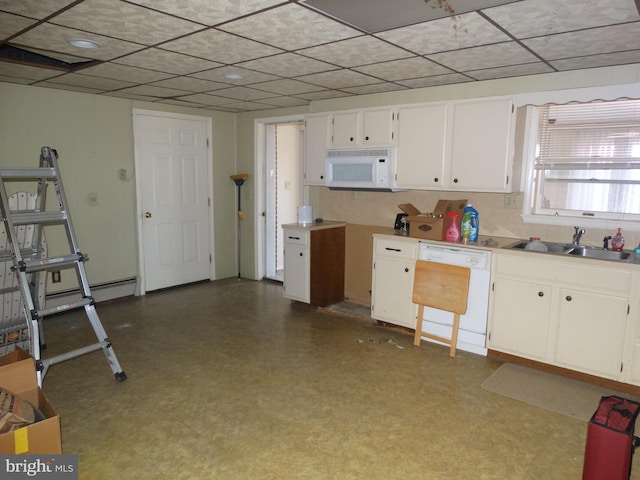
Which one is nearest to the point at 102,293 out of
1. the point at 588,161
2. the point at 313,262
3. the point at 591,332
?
the point at 313,262

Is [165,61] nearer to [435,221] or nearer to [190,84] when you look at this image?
[190,84]

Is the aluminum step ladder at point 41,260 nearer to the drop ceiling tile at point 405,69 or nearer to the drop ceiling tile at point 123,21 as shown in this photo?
the drop ceiling tile at point 123,21

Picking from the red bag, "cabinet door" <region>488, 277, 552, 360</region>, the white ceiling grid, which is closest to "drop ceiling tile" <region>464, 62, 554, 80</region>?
the white ceiling grid

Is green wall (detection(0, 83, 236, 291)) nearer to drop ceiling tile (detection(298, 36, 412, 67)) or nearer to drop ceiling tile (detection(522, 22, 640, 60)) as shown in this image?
drop ceiling tile (detection(298, 36, 412, 67))

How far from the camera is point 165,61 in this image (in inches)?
131

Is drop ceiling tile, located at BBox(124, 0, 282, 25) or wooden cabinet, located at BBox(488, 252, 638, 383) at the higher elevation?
drop ceiling tile, located at BBox(124, 0, 282, 25)

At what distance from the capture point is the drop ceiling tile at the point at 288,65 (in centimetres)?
318

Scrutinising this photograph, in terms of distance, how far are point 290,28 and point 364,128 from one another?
2.05 meters

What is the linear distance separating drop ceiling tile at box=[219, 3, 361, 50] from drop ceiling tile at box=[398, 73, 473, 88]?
1328 millimetres

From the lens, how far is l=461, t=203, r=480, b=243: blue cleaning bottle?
377 centimetres

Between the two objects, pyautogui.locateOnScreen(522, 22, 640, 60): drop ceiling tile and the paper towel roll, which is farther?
the paper towel roll

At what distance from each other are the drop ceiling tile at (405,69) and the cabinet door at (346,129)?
2.62ft

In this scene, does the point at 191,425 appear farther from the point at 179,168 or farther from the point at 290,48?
the point at 179,168

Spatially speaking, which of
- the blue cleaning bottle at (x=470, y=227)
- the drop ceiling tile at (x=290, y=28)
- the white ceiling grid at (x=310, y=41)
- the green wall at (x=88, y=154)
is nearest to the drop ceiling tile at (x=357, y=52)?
the white ceiling grid at (x=310, y=41)
